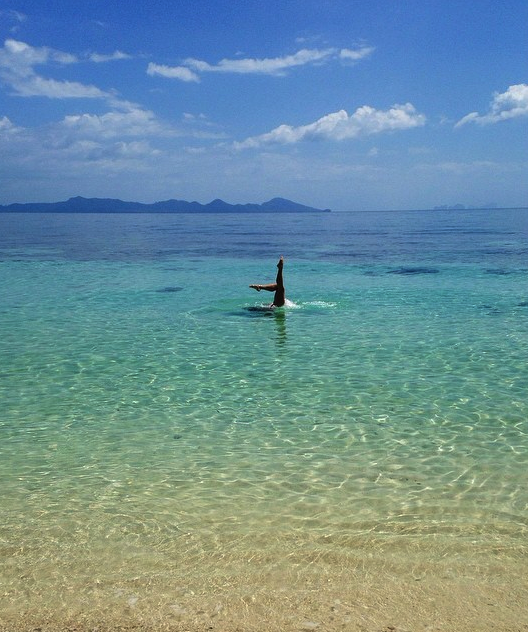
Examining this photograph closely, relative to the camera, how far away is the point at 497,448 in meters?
9.37

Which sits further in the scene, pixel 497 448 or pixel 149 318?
pixel 149 318

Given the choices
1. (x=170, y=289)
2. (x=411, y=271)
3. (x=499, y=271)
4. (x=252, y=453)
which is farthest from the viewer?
(x=411, y=271)

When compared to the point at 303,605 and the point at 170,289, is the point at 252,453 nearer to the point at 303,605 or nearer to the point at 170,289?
the point at 303,605

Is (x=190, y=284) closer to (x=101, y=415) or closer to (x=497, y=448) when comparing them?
(x=101, y=415)

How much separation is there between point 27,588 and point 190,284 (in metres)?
26.2

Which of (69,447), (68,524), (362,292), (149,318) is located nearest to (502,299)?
(362,292)

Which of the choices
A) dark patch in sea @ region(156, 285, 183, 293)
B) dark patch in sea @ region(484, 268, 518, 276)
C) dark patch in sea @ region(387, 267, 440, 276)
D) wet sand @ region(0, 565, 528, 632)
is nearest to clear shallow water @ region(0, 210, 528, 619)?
wet sand @ region(0, 565, 528, 632)

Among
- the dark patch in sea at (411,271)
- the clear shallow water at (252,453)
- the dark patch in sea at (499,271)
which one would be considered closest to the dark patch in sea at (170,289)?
the clear shallow water at (252,453)

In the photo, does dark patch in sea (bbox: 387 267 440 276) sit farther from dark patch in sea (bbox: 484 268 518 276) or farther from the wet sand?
the wet sand

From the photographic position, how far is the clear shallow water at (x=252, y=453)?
625 centimetres

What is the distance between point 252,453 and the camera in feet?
30.7

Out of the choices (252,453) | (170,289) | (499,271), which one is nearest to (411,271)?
(499,271)

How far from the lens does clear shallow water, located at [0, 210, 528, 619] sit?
625 cm

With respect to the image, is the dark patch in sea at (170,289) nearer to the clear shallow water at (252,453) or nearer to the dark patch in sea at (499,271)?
the clear shallow water at (252,453)
